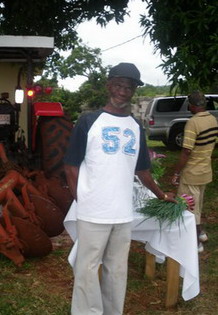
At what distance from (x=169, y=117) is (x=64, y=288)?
12901 mm

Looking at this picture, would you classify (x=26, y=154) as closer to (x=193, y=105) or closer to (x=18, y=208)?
(x=18, y=208)

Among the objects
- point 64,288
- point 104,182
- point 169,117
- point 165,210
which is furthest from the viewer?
point 169,117

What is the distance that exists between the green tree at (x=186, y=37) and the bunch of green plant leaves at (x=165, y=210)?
3.18 m

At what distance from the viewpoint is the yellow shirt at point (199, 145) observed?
4922 mm

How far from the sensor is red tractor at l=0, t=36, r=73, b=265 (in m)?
4.50

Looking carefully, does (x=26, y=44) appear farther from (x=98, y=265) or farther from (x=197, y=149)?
(x=98, y=265)

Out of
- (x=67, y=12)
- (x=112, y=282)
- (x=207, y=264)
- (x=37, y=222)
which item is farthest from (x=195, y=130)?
(x=67, y=12)

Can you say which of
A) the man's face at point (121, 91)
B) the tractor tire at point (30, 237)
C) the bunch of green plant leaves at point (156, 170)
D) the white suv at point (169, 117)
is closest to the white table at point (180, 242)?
the bunch of green plant leaves at point (156, 170)

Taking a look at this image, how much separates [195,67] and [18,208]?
11.3 feet

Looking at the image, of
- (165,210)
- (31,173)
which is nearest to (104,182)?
(165,210)

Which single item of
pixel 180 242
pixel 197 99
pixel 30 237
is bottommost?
pixel 30 237

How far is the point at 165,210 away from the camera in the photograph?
3.76 m

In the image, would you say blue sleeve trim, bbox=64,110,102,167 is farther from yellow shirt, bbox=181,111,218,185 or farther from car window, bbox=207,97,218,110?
car window, bbox=207,97,218,110

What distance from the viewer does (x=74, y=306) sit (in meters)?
3.24
